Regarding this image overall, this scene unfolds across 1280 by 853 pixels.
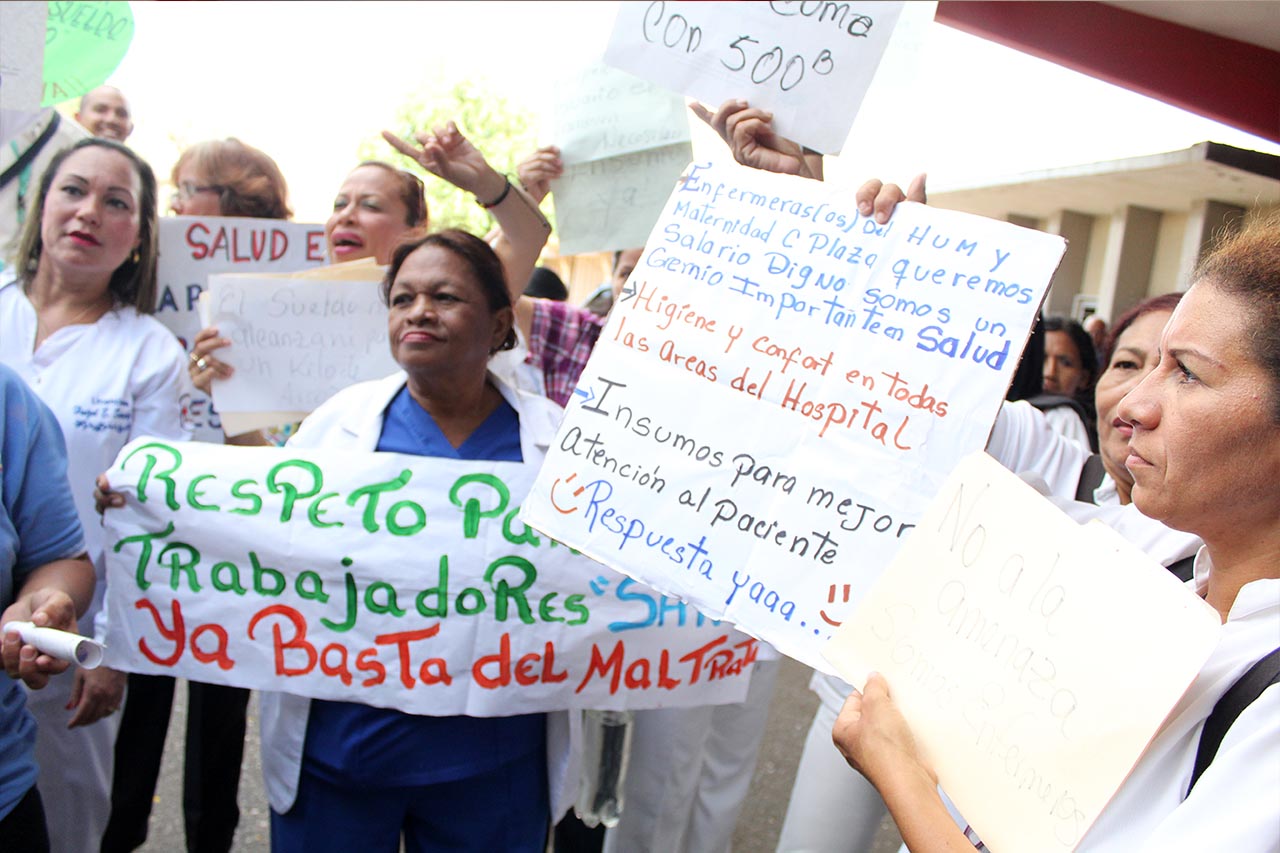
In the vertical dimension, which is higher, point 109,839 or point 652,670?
point 652,670

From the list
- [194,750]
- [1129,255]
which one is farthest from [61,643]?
[1129,255]

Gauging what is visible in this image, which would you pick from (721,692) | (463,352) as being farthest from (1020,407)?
(463,352)

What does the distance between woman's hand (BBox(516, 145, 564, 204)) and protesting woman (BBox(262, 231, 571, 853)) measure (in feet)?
2.00

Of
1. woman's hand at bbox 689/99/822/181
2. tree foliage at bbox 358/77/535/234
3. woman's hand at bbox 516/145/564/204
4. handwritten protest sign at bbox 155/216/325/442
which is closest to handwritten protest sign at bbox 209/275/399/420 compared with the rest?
handwritten protest sign at bbox 155/216/325/442

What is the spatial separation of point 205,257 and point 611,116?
141 cm

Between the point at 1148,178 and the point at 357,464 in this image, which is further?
the point at 1148,178

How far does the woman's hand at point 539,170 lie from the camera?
2904mm

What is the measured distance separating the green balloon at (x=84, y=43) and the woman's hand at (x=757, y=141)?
6.08ft

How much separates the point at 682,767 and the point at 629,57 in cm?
193

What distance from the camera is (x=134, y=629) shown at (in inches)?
85.1

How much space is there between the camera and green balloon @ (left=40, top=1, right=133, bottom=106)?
2703 mm

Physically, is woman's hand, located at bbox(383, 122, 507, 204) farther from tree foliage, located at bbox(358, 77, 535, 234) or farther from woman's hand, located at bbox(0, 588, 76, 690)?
tree foliage, located at bbox(358, 77, 535, 234)

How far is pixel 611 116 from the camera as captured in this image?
286cm

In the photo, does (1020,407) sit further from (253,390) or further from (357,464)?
(253,390)
